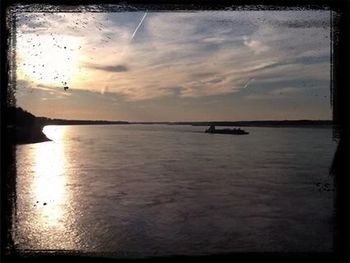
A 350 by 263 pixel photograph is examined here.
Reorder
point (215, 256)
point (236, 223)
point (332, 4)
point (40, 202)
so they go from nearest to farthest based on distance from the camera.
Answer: point (215, 256) → point (332, 4) → point (40, 202) → point (236, 223)

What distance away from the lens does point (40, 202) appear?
2084mm

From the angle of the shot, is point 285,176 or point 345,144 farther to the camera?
point 285,176

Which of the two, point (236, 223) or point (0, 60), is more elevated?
point (0, 60)

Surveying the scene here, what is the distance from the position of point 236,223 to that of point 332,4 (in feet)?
20.6

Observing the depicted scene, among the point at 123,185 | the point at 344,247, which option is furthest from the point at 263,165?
the point at 344,247

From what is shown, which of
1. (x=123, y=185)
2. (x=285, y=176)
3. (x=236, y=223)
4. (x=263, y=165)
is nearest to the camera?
(x=236, y=223)

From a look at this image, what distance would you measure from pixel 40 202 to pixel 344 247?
1.80 metres

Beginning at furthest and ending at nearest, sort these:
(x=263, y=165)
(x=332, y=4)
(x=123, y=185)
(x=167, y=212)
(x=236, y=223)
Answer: (x=263, y=165)
(x=123, y=185)
(x=167, y=212)
(x=236, y=223)
(x=332, y=4)

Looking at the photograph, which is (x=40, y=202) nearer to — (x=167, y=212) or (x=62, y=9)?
(x=62, y=9)

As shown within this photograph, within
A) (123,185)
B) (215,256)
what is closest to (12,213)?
(215,256)

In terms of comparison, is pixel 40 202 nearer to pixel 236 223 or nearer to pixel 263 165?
pixel 236 223

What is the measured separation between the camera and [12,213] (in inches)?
67.4

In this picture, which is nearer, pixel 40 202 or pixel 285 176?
pixel 40 202

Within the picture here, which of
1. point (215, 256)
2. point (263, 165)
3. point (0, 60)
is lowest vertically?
point (263, 165)
